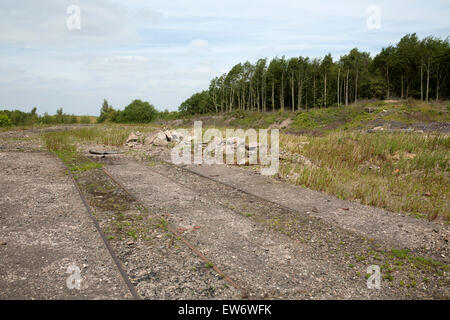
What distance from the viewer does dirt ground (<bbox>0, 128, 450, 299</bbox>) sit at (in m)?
3.69

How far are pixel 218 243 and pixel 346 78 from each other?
50.5 metres

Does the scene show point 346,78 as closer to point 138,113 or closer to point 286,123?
point 286,123

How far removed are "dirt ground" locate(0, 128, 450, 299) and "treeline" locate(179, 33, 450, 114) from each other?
38597 mm

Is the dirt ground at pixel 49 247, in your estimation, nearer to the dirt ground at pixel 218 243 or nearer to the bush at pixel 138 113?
the dirt ground at pixel 218 243

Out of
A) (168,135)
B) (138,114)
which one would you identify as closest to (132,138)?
(168,135)

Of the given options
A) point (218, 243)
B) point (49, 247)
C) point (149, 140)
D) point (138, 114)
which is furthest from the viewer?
point (138, 114)

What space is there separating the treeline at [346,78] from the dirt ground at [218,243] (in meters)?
38.6

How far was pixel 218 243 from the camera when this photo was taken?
4.91 meters

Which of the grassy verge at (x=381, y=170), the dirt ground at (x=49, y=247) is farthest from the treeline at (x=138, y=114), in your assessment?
the dirt ground at (x=49, y=247)

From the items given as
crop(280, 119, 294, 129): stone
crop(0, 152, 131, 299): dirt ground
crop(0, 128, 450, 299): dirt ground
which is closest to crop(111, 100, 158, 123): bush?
crop(280, 119, 294, 129): stone

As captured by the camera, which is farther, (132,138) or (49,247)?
(132,138)

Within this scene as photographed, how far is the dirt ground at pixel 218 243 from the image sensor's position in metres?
3.69

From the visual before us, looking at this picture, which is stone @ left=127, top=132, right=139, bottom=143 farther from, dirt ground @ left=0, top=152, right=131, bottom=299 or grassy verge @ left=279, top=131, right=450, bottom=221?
dirt ground @ left=0, top=152, right=131, bottom=299

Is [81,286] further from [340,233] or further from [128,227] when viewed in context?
[340,233]
